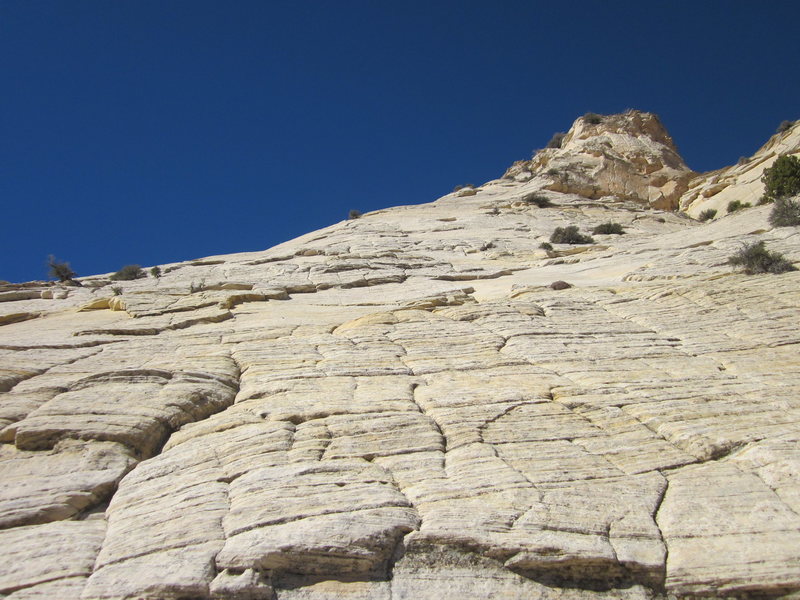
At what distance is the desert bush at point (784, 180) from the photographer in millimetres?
30766

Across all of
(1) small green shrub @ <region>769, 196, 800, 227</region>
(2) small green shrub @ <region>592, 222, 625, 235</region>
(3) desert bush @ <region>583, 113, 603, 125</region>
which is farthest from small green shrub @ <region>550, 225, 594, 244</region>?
(3) desert bush @ <region>583, 113, 603, 125</region>

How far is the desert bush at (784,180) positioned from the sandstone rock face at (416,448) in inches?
751

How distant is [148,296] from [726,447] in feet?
55.5

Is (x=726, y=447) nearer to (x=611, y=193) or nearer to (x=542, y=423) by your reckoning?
(x=542, y=423)

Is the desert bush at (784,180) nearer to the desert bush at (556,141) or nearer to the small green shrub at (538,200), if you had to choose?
the small green shrub at (538,200)

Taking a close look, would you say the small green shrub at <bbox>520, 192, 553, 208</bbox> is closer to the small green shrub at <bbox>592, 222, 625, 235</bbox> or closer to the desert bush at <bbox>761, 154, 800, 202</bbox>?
the small green shrub at <bbox>592, 222, 625, 235</bbox>

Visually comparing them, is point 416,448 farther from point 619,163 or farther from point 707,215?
point 619,163

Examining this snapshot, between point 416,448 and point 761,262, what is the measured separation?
507 inches

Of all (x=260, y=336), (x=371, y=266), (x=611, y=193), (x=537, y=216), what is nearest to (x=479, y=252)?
(x=371, y=266)

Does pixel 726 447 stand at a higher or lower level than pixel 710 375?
lower

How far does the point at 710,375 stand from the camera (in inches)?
406

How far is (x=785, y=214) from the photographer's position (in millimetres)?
21812

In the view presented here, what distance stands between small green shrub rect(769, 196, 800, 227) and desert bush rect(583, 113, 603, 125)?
44.0 m

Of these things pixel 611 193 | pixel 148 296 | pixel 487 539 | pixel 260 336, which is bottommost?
pixel 487 539
